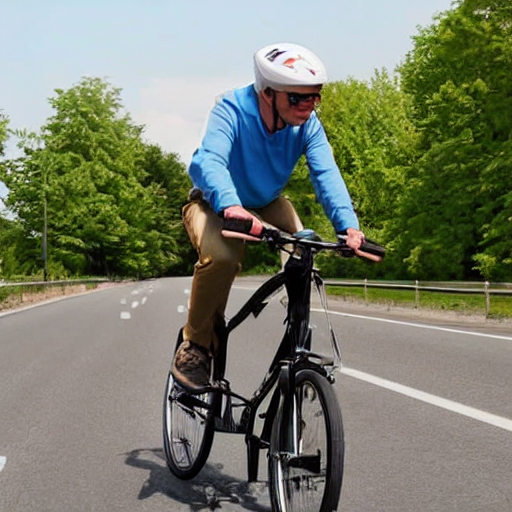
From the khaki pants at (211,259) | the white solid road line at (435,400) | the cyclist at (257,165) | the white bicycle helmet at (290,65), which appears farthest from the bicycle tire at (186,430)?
the white solid road line at (435,400)

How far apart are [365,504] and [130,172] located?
80275 millimetres

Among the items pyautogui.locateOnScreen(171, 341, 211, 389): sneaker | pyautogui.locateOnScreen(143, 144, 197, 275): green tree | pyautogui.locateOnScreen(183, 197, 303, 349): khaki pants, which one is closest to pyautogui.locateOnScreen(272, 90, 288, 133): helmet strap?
pyautogui.locateOnScreen(183, 197, 303, 349): khaki pants

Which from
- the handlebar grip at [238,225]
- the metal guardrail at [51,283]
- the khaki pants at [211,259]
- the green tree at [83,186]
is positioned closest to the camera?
the handlebar grip at [238,225]

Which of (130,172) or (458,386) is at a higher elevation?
(130,172)

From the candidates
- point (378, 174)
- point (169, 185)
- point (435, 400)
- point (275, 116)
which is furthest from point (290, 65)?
point (169, 185)

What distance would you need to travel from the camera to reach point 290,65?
13.3 ft

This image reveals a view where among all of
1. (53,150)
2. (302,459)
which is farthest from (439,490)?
(53,150)

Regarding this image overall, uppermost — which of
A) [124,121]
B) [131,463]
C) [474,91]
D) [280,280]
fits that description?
[124,121]

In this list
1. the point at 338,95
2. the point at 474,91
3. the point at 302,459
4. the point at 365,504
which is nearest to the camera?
the point at 302,459

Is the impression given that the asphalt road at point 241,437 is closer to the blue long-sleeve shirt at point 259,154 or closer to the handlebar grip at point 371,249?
the blue long-sleeve shirt at point 259,154

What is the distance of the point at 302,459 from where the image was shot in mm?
3902

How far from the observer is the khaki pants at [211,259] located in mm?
4461

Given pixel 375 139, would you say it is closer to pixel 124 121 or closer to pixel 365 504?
pixel 124 121

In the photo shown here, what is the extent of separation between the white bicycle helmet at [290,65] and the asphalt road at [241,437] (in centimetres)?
137
